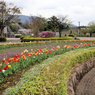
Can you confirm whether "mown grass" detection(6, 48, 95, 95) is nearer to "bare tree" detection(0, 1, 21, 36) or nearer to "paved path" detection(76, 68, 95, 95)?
"paved path" detection(76, 68, 95, 95)

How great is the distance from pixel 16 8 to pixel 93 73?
65.5 ft

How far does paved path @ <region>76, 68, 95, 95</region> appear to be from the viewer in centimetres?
325

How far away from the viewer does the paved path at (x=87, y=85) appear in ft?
A: 10.7

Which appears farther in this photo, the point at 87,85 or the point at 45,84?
the point at 87,85

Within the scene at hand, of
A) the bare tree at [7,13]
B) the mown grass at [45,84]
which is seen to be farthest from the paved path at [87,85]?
the bare tree at [7,13]

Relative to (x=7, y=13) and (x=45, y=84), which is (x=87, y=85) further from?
(x=7, y=13)

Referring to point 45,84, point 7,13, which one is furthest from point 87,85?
point 7,13

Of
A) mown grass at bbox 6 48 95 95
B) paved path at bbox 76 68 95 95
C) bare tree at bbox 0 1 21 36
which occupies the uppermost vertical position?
bare tree at bbox 0 1 21 36

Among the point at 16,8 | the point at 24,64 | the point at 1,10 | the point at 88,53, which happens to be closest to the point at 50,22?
the point at 16,8

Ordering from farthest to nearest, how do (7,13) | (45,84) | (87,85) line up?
(7,13) < (87,85) < (45,84)

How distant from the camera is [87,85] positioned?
3635 millimetres

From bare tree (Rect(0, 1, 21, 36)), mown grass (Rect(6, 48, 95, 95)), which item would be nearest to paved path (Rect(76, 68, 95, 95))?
mown grass (Rect(6, 48, 95, 95))

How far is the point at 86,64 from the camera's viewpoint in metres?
4.74

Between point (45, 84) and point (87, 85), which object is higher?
point (45, 84)
